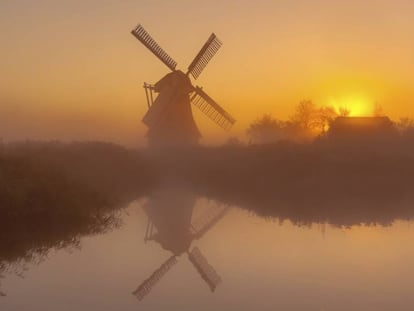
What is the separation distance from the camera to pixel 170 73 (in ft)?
191

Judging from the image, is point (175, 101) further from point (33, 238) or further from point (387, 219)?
point (33, 238)

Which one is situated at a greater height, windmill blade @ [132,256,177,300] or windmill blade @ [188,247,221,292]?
windmill blade @ [188,247,221,292]

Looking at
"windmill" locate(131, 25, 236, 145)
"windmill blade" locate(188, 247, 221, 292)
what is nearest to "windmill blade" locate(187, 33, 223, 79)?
"windmill" locate(131, 25, 236, 145)

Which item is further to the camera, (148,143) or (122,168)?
(148,143)

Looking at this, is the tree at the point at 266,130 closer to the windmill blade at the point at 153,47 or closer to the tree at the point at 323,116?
the tree at the point at 323,116

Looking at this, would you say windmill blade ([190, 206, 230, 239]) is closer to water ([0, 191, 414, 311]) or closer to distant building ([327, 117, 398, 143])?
water ([0, 191, 414, 311])

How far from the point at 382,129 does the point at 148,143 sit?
22761mm

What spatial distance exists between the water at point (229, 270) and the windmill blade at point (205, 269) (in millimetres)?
30

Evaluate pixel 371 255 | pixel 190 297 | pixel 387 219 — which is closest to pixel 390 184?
pixel 387 219

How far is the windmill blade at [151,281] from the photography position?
44.9ft

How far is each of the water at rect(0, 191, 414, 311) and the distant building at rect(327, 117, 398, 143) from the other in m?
35.3

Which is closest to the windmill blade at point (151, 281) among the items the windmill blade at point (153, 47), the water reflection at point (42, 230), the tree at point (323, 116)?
the water reflection at point (42, 230)

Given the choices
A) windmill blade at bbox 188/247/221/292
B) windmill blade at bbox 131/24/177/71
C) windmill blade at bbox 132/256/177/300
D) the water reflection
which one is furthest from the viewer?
windmill blade at bbox 131/24/177/71

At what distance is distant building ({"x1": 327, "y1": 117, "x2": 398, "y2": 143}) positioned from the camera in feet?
195
